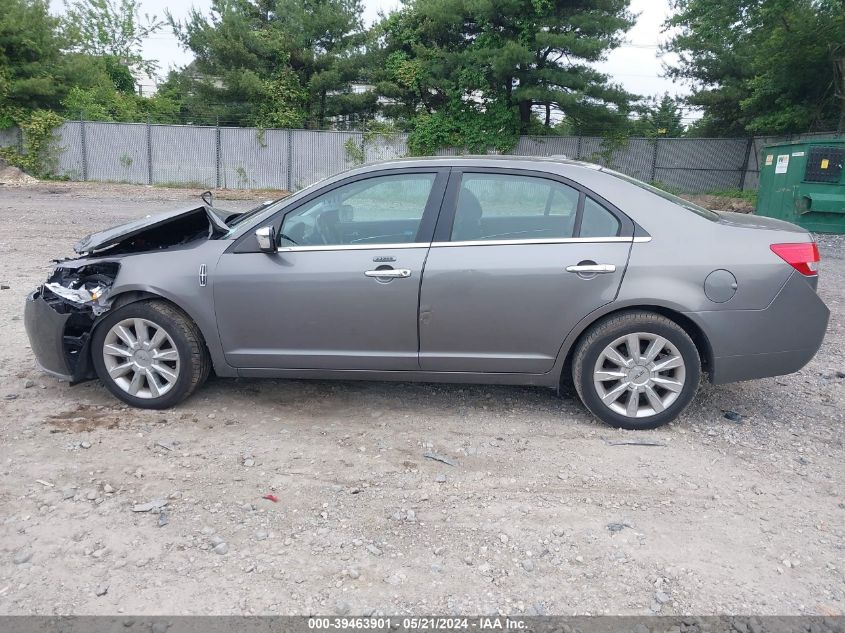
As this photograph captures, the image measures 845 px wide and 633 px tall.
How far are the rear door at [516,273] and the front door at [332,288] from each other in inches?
5.5

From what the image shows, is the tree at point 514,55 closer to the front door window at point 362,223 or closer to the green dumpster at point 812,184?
the green dumpster at point 812,184

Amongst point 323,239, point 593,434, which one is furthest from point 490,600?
point 323,239

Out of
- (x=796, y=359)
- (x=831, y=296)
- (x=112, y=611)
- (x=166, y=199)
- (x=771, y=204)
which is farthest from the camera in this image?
(x=166, y=199)

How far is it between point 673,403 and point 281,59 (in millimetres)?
27135

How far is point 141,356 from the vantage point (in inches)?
171

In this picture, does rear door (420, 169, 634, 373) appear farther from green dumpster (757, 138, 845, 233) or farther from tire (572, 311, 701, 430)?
green dumpster (757, 138, 845, 233)

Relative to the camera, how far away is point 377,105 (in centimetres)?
2884

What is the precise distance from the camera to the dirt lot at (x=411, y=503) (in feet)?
8.84

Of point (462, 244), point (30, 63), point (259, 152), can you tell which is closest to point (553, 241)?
point (462, 244)

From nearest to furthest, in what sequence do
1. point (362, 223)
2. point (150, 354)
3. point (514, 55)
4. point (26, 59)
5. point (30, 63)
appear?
point (150, 354) → point (362, 223) → point (514, 55) → point (30, 63) → point (26, 59)

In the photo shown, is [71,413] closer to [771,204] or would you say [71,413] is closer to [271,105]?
[771,204]

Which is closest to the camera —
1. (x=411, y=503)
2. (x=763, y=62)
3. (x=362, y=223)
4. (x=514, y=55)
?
(x=411, y=503)

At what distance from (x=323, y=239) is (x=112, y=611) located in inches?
97.7

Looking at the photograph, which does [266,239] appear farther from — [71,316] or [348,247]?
[71,316]
